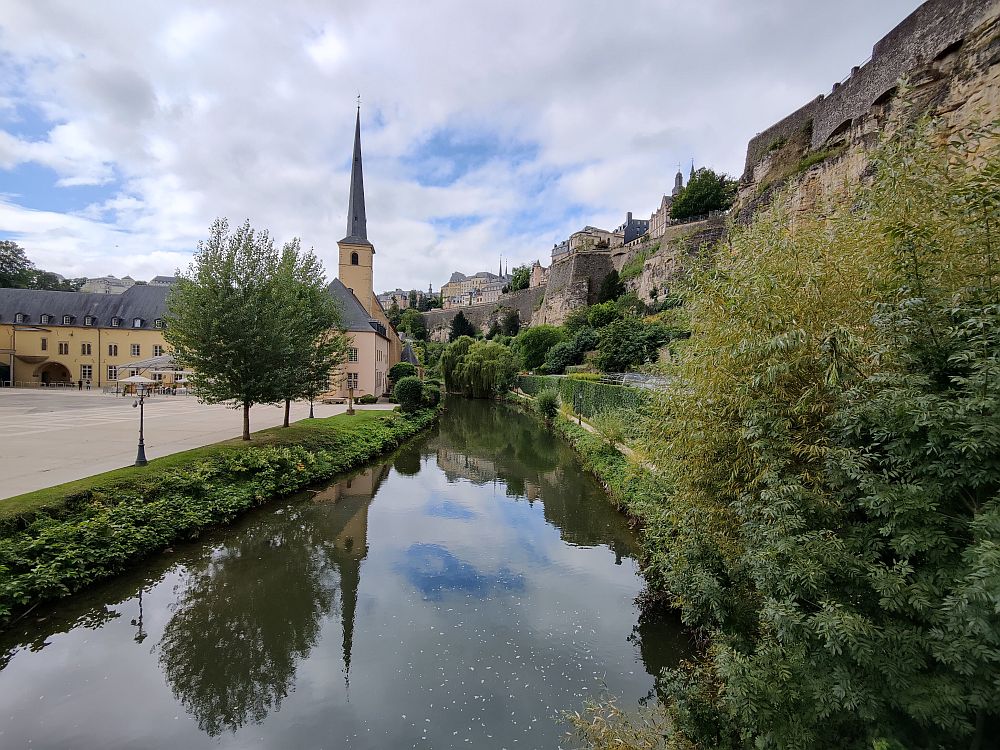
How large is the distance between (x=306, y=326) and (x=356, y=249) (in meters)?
24.9

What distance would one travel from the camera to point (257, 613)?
6.38 metres

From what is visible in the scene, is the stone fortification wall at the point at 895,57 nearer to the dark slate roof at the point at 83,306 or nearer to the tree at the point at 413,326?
the dark slate roof at the point at 83,306

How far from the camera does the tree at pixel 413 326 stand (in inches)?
3516

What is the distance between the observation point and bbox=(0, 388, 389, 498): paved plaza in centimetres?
909

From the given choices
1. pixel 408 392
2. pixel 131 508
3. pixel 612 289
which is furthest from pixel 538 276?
pixel 131 508

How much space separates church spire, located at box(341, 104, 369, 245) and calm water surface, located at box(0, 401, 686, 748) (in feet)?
106

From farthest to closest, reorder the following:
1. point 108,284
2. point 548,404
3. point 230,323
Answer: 1. point 108,284
2. point 548,404
3. point 230,323

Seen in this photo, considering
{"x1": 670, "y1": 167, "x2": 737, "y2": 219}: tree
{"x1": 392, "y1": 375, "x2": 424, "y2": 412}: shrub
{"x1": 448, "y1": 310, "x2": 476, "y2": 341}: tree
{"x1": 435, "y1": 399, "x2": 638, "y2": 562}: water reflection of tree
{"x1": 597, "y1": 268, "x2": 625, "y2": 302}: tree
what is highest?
{"x1": 670, "y1": 167, "x2": 737, "y2": 219}: tree

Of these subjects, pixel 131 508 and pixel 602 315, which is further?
pixel 602 315

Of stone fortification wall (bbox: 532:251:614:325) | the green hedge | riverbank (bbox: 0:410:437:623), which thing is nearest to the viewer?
riverbank (bbox: 0:410:437:623)

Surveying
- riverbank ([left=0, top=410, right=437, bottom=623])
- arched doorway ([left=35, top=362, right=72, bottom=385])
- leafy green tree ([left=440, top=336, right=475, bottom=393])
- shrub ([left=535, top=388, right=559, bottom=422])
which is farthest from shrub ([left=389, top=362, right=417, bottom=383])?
arched doorway ([left=35, top=362, right=72, bottom=385])

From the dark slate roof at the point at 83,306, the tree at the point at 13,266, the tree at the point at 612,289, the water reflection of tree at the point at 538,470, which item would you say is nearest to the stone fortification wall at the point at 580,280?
the tree at the point at 612,289

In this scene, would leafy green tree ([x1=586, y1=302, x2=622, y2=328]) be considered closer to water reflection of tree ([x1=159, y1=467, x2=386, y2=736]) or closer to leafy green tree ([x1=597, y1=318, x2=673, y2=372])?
leafy green tree ([x1=597, y1=318, x2=673, y2=372])

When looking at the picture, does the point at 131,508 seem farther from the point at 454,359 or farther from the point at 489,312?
the point at 489,312
